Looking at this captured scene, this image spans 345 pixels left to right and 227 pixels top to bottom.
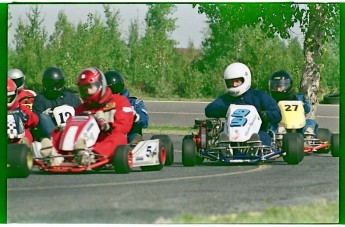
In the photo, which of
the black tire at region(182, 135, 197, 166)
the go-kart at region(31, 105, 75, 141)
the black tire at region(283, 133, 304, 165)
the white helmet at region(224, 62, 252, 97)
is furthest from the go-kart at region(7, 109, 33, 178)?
the black tire at region(283, 133, 304, 165)

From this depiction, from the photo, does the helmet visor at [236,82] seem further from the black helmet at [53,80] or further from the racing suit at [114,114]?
the black helmet at [53,80]

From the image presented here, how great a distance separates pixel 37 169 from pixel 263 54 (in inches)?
507

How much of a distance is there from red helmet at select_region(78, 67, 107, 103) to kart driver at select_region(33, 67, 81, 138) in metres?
1.93

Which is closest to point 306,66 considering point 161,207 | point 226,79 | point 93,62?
point 93,62

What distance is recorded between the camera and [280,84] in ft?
64.3

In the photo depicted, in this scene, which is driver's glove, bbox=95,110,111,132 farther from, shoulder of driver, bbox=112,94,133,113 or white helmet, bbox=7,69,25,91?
white helmet, bbox=7,69,25,91

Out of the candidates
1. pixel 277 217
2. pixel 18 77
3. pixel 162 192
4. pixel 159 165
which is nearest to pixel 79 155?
pixel 159 165

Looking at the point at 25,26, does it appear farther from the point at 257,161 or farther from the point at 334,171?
the point at 334,171

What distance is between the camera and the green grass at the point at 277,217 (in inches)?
451

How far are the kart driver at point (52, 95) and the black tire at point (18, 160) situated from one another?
288 cm

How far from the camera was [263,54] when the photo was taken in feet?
92.0

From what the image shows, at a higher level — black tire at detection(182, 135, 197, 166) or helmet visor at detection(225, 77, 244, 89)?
helmet visor at detection(225, 77, 244, 89)

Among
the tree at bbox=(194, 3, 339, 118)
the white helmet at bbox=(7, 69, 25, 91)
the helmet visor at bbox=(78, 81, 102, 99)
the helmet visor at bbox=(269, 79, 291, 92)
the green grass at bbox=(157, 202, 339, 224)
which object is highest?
the tree at bbox=(194, 3, 339, 118)

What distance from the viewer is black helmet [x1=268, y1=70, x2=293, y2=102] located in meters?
19.6
